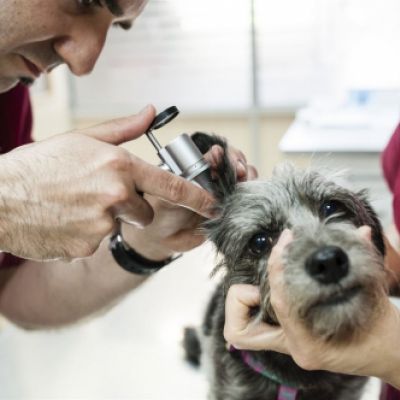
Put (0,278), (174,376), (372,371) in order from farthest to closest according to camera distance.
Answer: (0,278), (174,376), (372,371)

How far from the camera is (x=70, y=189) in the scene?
30.3 inches

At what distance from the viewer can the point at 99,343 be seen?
4.52ft

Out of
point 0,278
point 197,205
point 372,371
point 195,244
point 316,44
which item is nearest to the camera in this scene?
point 372,371

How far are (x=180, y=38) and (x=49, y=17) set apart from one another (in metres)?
2.67

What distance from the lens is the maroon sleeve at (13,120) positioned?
128cm

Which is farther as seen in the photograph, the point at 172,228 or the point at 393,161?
the point at 393,161

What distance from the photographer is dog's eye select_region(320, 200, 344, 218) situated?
0.98m

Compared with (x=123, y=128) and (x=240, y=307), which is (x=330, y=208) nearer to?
(x=240, y=307)

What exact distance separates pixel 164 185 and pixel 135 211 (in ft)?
0.20

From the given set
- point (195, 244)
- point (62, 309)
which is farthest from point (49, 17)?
point (62, 309)

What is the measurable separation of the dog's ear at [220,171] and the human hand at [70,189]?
0.66 ft

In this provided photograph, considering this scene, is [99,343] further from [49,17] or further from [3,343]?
[49,17]

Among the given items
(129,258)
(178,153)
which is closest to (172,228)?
(129,258)

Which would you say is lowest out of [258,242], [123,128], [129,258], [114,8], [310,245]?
[129,258]
